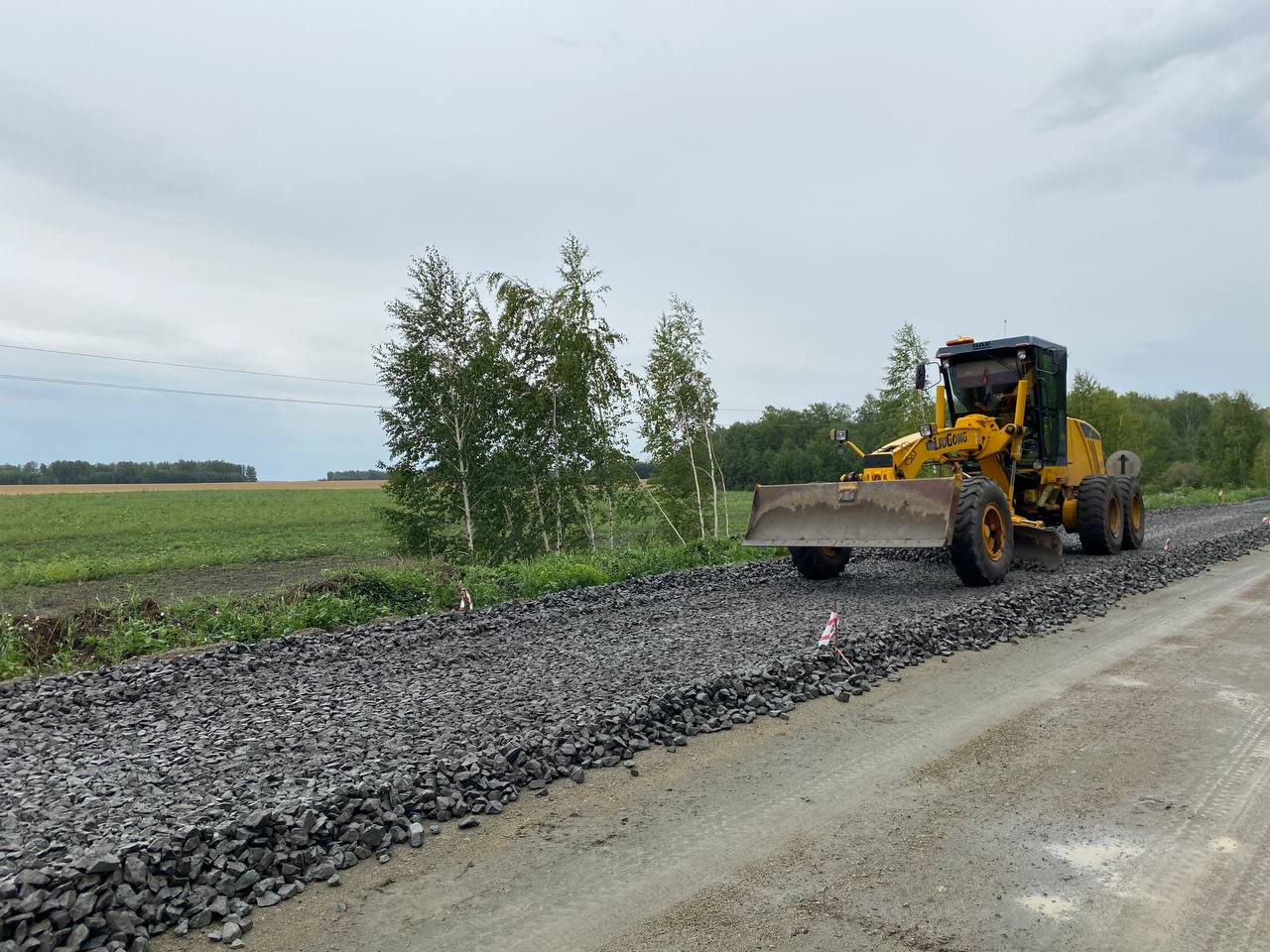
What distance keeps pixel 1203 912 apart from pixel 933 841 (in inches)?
38.3

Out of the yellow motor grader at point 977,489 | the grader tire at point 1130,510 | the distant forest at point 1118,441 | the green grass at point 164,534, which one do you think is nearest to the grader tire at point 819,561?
the yellow motor grader at point 977,489

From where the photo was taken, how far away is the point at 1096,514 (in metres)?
12.2

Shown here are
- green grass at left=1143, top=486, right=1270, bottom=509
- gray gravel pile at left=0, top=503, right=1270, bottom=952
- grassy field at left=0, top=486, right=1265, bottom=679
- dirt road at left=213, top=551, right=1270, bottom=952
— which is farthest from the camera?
green grass at left=1143, top=486, right=1270, bottom=509

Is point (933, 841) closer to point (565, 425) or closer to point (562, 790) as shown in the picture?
point (562, 790)

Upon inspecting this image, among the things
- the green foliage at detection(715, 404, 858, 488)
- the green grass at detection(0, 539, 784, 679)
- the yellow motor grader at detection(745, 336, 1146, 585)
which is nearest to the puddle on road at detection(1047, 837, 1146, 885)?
the yellow motor grader at detection(745, 336, 1146, 585)

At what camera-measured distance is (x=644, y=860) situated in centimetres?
358

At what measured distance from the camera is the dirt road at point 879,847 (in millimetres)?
3031

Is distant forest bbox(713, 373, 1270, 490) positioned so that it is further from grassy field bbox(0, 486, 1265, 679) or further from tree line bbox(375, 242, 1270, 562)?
tree line bbox(375, 242, 1270, 562)

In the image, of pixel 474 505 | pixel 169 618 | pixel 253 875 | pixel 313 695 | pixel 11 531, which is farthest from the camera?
pixel 11 531

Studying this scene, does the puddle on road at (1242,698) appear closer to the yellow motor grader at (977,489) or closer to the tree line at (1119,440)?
the yellow motor grader at (977,489)

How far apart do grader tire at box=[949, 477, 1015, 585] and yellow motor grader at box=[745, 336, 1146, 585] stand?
0.5 inches

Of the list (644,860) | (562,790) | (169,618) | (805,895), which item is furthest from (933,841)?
(169,618)

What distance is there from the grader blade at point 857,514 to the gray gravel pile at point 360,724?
2.21 feet

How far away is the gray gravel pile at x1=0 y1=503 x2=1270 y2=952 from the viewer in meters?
3.34
